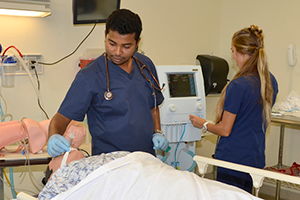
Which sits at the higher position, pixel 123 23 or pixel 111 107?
pixel 123 23

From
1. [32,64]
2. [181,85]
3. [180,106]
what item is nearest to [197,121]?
[180,106]

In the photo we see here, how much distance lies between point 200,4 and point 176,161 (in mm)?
1589

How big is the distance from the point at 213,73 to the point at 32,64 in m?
1.53

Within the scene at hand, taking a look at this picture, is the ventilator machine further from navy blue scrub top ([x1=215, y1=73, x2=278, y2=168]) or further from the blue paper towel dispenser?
the blue paper towel dispenser

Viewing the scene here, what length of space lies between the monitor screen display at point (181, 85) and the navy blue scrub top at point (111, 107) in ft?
2.09

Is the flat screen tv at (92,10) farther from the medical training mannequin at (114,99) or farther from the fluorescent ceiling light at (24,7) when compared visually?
the medical training mannequin at (114,99)

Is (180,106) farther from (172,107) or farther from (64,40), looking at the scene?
(64,40)

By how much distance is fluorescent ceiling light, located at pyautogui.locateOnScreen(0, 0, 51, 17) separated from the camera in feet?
5.87

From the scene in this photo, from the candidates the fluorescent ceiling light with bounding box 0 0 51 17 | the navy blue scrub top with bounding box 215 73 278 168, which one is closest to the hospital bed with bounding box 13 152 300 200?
the navy blue scrub top with bounding box 215 73 278 168

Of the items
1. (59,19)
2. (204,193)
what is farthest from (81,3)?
(204,193)

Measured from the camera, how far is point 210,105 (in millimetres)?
3143

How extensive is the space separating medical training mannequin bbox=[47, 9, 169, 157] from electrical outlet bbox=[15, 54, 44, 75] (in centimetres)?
81

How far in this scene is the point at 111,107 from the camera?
1.47 meters

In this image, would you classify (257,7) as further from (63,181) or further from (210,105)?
(63,181)
